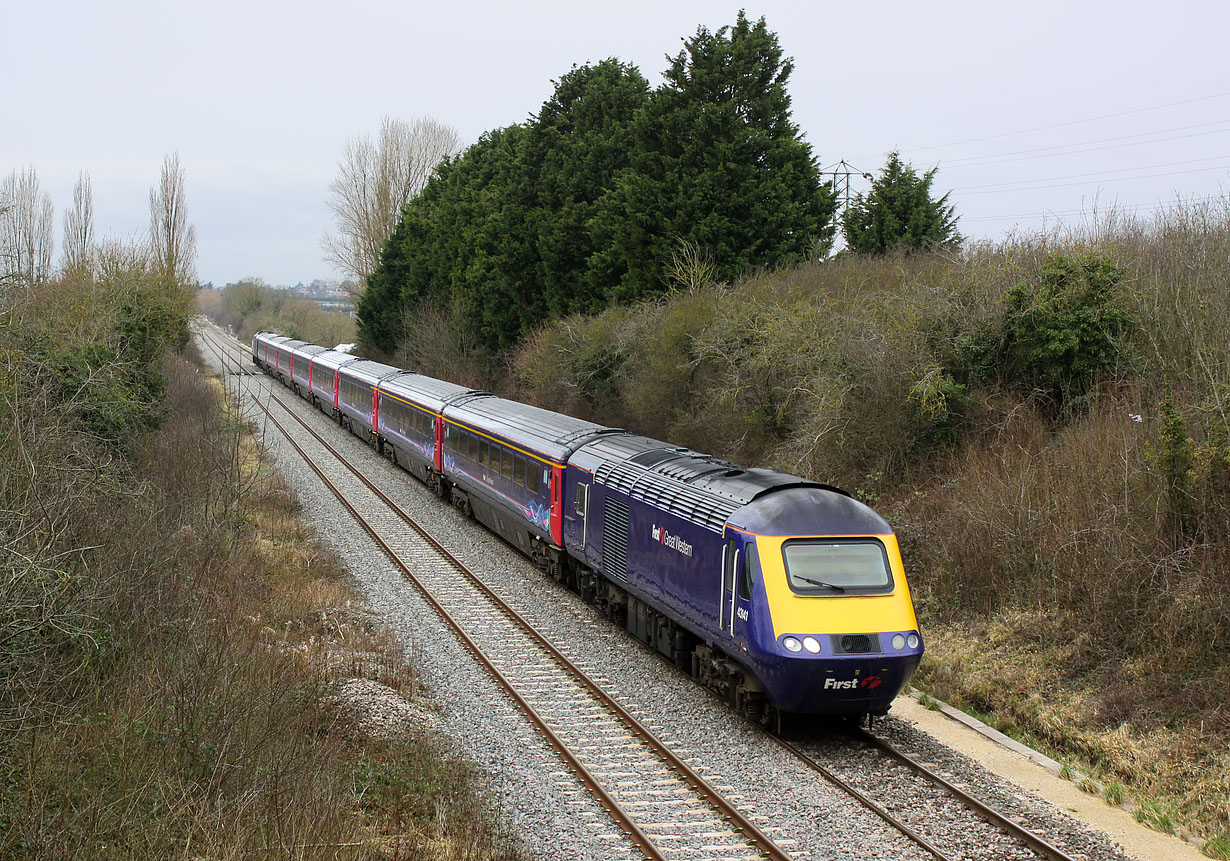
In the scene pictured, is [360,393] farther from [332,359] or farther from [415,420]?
[415,420]

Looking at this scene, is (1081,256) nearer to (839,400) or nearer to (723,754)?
(839,400)

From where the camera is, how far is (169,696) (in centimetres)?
838

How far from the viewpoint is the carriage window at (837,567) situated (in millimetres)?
9953

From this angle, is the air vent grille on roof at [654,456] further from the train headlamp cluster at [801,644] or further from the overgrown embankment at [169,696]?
the train headlamp cluster at [801,644]

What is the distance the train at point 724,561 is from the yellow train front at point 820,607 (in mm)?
14

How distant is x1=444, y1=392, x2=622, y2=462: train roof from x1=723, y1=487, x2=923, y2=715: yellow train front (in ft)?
21.2

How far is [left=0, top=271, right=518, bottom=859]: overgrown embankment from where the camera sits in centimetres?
655

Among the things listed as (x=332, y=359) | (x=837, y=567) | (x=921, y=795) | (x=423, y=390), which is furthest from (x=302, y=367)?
(x=921, y=795)

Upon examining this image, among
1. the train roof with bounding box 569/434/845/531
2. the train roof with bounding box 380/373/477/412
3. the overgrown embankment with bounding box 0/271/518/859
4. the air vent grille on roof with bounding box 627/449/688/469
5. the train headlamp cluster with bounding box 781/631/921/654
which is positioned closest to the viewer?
the overgrown embankment with bounding box 0/271/518/859

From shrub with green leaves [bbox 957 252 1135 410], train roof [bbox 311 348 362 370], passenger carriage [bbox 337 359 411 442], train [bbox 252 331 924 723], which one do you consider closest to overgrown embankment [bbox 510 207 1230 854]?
shrub with green leaves [bbox 957 252 1135 410]

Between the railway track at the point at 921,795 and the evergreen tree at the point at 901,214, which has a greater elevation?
the evergreen tree at the point at 901,214

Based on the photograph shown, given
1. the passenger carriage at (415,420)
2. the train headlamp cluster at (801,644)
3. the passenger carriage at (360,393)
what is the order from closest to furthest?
the train headlamp cluster at (801,644) → the passenger carriage at (415,420) → the passenger carriage at (360,393)

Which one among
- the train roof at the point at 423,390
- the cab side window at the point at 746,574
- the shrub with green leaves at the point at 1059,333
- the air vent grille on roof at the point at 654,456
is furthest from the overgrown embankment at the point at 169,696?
the shrub with green leaves at the point at 1059,333

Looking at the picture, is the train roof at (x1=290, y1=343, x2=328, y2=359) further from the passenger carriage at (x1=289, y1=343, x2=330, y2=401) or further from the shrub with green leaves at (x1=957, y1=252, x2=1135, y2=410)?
the shrub with green leaves at (x1=957, y1=252, x2=1135, y2=410)
